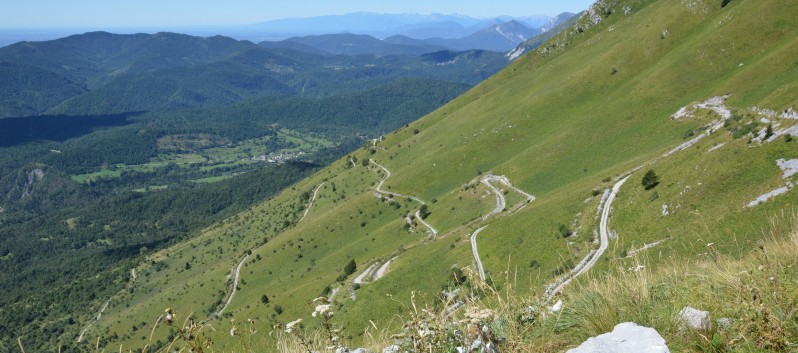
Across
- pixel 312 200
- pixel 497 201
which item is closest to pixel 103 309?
pixel 312 200

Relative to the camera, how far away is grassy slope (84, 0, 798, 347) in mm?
38750

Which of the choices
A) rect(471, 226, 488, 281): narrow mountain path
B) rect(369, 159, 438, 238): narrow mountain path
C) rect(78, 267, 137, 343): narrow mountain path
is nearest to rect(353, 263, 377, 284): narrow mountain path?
rect(369, 159, 438, 238): narrow mountain path

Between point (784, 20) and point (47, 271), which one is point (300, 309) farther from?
point (47, 271)

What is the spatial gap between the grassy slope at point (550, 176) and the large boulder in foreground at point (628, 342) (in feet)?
6.14

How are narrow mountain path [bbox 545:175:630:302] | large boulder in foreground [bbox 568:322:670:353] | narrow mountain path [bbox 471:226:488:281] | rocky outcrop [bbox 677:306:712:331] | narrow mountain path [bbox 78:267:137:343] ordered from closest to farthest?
large boulder in foreground [bbox 568:322:670:353]
rocky outcrop [bbox 677:306:712:331]
narrow mountain path [bbox 545:175:630:302]
narrow mountain path [bbox 471:226:488:281]
narrow mountain path [bbox 78:267:137:343]

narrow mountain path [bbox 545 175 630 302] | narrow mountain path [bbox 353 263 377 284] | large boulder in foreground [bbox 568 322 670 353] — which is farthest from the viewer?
narrow mountain path [bbox 353 263 377 284]

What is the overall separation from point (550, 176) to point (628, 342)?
6811cm

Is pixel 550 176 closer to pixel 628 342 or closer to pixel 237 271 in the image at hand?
pixel 237 271

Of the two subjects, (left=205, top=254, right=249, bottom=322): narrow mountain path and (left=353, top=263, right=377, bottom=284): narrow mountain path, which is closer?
(left=353, top=263, right=377, bottom=284): narrow mountain path

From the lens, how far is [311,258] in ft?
289

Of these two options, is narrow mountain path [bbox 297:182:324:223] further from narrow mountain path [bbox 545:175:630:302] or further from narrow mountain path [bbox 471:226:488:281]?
narrow mountain path [bbox 545:175:630:302]

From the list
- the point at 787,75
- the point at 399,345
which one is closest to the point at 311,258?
the point at 787,75

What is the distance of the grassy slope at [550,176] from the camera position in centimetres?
3875

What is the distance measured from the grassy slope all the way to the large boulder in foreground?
1.87 meters
